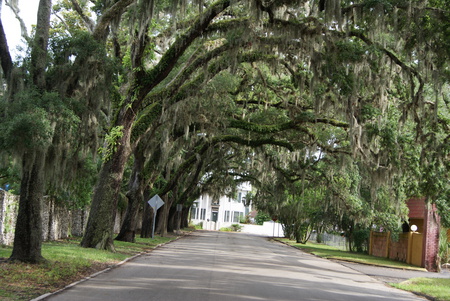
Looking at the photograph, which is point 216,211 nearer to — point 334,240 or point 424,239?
point 334,240

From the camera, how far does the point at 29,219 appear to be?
11227 mm

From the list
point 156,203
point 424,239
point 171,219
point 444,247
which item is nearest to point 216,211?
point 171,219

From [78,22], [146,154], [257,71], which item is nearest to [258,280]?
[257,71]

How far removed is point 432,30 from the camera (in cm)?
1164

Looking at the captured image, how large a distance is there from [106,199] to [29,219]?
5.75 metres

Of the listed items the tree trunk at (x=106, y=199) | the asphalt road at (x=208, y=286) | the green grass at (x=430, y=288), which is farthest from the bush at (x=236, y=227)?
the asphalt road at (x=208, y=286)

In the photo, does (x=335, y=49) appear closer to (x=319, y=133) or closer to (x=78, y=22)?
(x=319, y=133)

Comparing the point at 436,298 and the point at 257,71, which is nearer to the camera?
the point at 436,298

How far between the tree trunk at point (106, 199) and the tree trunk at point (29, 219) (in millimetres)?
5495

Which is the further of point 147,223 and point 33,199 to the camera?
point 147,223

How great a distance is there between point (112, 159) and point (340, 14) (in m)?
8.91

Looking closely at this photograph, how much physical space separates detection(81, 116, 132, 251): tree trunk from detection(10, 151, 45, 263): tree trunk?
5.50 metres

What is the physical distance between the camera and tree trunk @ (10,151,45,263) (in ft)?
36.5

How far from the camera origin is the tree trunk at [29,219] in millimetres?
11133
